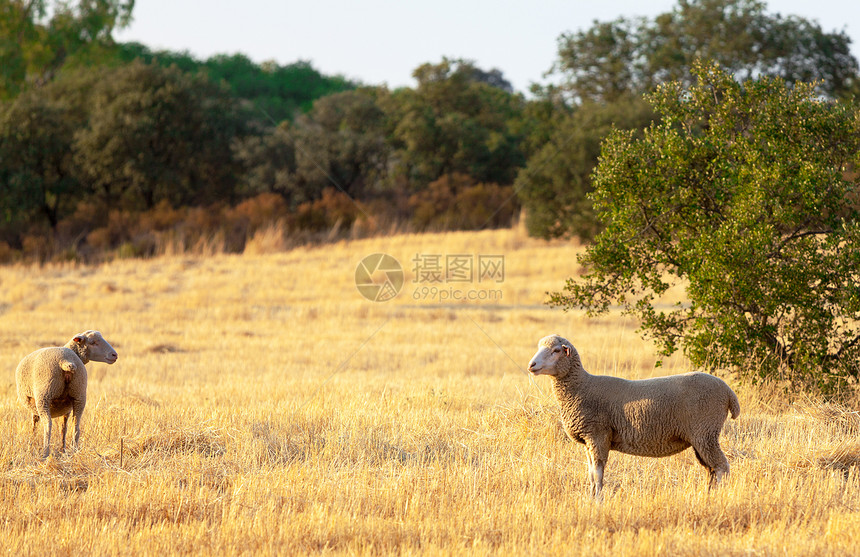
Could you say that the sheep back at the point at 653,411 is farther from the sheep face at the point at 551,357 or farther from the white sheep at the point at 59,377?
the white sheep at the point at 59,377

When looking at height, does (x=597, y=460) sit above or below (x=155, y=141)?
below

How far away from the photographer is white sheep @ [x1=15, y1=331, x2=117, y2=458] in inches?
297

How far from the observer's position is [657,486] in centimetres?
690

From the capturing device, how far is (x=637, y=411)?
21.1 feet

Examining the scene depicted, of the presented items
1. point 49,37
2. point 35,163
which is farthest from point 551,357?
point 49,37

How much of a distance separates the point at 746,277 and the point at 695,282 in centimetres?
63

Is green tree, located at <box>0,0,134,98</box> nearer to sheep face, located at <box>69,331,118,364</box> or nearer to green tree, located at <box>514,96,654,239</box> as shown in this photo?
green tree, located at <box>514,96,654,239</box>

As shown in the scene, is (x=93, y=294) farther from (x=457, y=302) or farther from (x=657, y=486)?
(x=657, y=486)

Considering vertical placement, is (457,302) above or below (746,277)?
below

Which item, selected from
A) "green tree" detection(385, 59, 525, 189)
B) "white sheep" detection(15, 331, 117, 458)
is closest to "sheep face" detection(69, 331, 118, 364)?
"white sheep" detection(15, 331, 117, 458)

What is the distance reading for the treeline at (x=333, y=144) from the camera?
35.5 metres

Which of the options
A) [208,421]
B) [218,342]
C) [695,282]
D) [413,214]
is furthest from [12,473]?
[413,214]

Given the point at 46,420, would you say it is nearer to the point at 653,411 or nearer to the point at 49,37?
the point at 653,411

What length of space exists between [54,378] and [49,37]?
55921 mm
